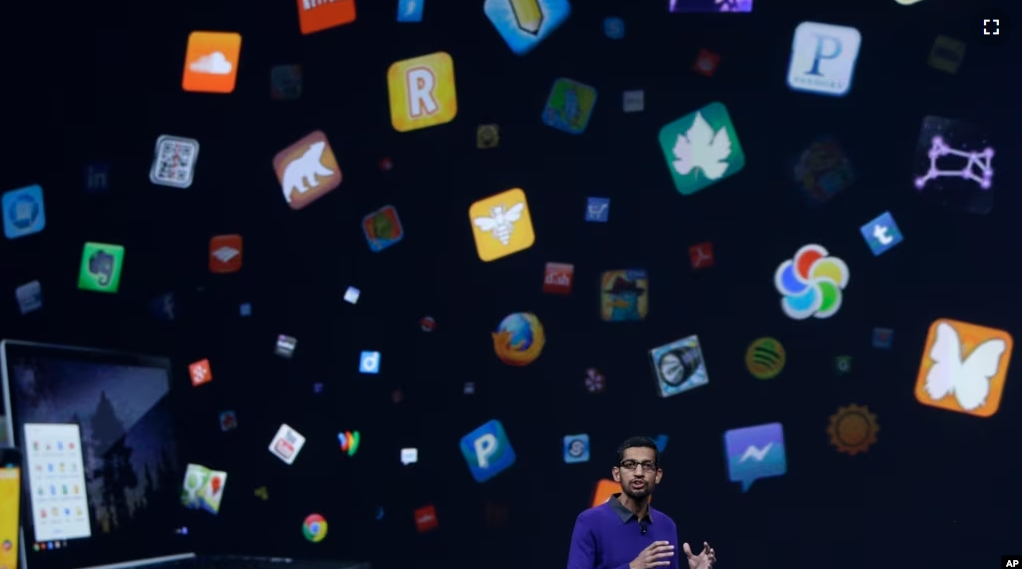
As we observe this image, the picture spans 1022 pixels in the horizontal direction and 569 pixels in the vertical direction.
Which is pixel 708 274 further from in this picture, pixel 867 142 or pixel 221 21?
pixel 221 21

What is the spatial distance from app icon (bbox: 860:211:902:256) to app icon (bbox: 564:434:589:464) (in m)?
0.82

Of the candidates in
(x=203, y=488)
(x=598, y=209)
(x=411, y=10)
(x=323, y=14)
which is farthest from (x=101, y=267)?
(x=598, y=209)

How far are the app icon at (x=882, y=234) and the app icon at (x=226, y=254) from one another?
156cm

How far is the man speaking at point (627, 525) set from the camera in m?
2.20

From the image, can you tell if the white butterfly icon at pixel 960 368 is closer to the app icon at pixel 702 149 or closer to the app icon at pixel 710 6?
the app icon at pixel 702 149

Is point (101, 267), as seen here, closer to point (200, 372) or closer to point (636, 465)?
point (200, 372)

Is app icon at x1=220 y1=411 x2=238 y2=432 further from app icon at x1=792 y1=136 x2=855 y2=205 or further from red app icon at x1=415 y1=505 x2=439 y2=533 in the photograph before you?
app icon at x1=792 y1=136 x2=855 y2=205

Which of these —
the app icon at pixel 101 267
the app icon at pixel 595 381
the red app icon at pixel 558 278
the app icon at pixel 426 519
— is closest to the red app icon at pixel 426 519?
the app icon at pixel 426 519

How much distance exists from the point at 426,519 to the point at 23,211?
4.22ft

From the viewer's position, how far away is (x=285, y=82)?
340 centimetres

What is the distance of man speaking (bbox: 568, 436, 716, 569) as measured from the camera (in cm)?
220

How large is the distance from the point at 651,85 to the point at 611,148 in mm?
181

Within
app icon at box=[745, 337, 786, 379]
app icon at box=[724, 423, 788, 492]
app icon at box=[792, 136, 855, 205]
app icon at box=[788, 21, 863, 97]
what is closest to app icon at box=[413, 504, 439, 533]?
app icon at box=[724, 423, 788, 492]

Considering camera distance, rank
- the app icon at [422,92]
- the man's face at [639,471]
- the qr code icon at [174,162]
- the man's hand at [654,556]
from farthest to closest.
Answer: the qr code icon at [174,162], the app icon at [422,92], the man's face at [639,471], the man's hand at [654,556]
